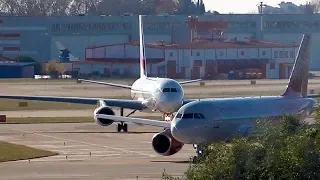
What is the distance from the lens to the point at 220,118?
4338 cm

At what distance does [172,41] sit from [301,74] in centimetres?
11946

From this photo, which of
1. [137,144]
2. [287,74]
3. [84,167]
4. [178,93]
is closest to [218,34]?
[287,74]

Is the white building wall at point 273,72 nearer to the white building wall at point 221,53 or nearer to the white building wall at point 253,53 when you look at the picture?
the white building wall at point 253,53

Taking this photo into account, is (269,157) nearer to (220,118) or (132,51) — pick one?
(220,118)

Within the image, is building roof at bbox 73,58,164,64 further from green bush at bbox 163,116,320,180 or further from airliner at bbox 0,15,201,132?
green bush at bbox 163,116,320,180

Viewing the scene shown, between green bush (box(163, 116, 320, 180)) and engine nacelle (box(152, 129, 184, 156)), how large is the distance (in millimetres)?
18394

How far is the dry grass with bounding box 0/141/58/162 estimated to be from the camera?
45594 mm

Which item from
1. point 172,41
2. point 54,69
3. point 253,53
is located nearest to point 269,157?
point 253,53

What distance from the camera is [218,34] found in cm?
16088

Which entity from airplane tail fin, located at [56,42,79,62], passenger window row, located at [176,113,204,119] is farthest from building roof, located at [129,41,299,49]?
passenger window row, located at [176,113,204,119]

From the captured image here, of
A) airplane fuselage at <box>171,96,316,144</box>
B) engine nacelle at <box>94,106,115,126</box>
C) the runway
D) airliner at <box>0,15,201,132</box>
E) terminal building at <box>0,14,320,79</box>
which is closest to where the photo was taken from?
the runway

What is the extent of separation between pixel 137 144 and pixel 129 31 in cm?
12121

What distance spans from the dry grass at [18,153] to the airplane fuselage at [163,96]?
47.0 feet

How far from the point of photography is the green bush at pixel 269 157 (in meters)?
22.2
